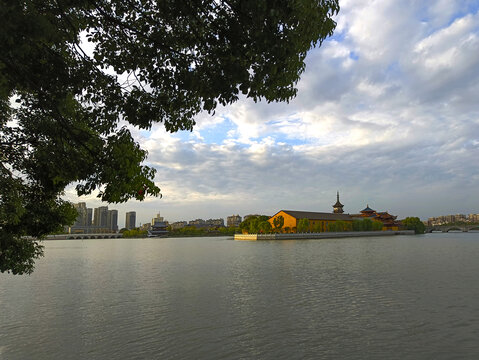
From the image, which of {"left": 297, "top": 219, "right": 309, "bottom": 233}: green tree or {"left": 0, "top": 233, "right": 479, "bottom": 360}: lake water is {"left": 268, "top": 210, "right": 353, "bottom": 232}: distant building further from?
{"left": 0, "top": 233, "right": 479, "bottom": 360}: lake water

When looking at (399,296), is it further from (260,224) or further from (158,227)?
(158,227)

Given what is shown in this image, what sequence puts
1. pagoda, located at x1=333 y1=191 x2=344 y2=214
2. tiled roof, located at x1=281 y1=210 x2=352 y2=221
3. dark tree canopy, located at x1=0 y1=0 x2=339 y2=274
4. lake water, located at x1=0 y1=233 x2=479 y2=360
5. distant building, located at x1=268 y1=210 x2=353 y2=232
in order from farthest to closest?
1. pagoda, located at x1=333 y1=191 x2=344 y2=214
2. tiled roof, located at x1=281 y1=210 x2=352 y2=221
3. distant building, located at x1=268 y1=210 x2=353 y2=232
4. lake water, located at x1=0 y1=233 x2=479 y2=360
5. dark tree canopy, located at x1=0 y1=0 x2=339 y2=274

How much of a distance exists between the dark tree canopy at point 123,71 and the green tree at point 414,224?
580 feet

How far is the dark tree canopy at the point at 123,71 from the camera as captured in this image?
5.27 metres

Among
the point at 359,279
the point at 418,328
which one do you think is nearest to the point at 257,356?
the point at 418,328

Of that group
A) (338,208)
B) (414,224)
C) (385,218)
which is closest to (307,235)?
(385,218)

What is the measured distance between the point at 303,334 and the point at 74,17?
36.7ft

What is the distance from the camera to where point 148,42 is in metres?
7.30

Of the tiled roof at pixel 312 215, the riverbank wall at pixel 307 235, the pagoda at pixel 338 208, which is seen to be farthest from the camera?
the pagoda at pixel 338 208

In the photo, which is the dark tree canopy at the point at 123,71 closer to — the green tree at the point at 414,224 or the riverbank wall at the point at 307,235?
the riverbank wall at the point at 307,235

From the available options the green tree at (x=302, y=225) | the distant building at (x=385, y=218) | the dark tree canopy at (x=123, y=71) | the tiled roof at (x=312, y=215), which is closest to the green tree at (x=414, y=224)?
the distant building at (x=385, y=218)

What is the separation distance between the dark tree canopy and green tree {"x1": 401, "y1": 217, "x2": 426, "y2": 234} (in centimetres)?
17681

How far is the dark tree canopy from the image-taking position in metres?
5.27

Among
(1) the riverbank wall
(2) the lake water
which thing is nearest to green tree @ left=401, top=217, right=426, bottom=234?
(1) the riverbank wall
